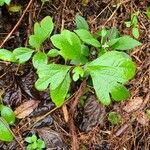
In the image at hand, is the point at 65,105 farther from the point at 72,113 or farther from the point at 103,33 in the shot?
the point at 103,33

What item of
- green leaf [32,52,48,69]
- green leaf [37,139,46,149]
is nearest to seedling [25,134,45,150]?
green leaf [37,139,46,149]

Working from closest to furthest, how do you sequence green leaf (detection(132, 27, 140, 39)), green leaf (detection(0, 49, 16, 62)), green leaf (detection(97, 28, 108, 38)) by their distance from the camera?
green leaf (detection(0, 49, 16, 62)) < green leaf (detection(97, 28, 108, 38)) < green leaf (detection(132, 27, 140, 39))

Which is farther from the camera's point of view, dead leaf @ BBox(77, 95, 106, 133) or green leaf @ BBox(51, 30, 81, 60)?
dead leaf @ BBox(77, 95, 106, 133)

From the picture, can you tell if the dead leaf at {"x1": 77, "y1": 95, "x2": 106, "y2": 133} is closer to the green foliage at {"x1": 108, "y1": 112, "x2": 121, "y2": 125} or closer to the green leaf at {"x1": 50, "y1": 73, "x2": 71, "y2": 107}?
the green foliage at {"x1": 108, "y1": 112, "x2": 121, "y2": 125}

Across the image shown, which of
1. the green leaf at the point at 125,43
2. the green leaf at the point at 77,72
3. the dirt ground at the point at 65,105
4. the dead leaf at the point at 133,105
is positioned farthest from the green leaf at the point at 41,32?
the dead leaf at the point at 133,105

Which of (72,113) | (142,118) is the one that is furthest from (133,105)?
(72,113)

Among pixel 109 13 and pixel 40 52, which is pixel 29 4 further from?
pixel 109 13

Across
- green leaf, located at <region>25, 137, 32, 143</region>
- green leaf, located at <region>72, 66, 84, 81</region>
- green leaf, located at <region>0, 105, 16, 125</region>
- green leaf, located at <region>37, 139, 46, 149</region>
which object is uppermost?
green leaf, located at <region>72, 66, 84, 81</region>
